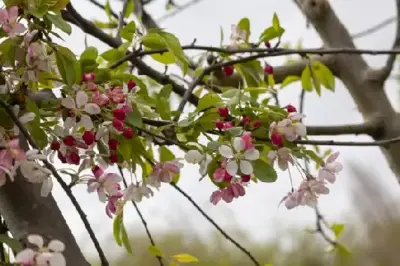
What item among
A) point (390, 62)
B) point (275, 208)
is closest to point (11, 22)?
point (390, 62)

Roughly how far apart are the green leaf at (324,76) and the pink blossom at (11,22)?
385 mm

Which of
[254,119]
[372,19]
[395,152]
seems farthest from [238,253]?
[254,119]

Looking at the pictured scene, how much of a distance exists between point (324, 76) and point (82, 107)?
13.8 inches

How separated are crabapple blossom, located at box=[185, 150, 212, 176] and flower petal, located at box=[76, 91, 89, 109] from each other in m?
0.07

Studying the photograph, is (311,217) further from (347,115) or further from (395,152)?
(395,152)

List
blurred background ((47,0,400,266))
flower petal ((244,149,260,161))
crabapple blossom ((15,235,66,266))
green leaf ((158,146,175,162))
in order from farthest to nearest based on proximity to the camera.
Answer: blurred background ((47,0,400,266)) < green leaf ((158,146,175,162)) < flower petal ((244,149,260,161)) < crabapple blossom ((15,235,66,266))

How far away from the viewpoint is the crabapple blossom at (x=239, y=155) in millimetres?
352

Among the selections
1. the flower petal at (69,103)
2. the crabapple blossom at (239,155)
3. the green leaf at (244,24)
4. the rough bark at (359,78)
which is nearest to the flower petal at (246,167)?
the crabapple blossom at (239,155)

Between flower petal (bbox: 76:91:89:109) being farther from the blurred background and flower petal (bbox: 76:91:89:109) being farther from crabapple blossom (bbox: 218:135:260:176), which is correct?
the blurred background

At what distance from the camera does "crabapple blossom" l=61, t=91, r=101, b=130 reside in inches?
13.5

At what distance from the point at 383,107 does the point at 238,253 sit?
49cm

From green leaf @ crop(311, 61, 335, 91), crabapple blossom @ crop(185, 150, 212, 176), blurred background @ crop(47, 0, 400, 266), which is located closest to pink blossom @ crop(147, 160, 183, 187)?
crabapple blossom @ crop(185, 150, 212, 176)

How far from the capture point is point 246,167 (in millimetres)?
357

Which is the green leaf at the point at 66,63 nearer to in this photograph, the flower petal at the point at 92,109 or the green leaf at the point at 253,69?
the flower petal at the point at 92,109
